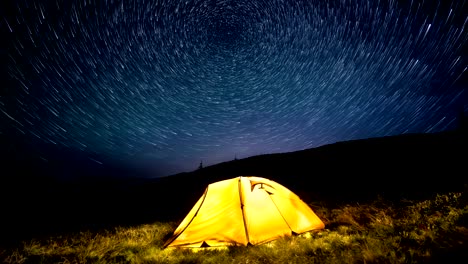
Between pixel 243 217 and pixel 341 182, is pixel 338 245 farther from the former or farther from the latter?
pixel 341 182

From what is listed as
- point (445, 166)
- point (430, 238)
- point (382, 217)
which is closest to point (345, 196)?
point (382, 217)

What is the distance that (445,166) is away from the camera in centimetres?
1263

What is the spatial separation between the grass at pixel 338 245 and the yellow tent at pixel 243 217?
0.37m

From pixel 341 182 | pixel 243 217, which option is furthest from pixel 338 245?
pixel 341 182

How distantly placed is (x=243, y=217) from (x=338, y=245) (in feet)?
8.61

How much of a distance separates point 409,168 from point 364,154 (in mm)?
5532

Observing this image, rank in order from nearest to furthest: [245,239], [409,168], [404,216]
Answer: [245,239]
[404,216]
[409,168]

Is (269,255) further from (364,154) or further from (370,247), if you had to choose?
(364,154)

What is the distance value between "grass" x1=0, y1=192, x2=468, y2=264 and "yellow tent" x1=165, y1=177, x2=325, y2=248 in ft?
1.23

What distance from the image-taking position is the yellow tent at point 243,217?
21.6ft

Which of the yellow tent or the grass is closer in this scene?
the grass

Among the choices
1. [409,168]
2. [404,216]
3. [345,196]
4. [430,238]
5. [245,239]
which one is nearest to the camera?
[430,238]

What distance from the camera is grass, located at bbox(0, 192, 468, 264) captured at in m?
4.52

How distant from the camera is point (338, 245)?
5.67 meters
